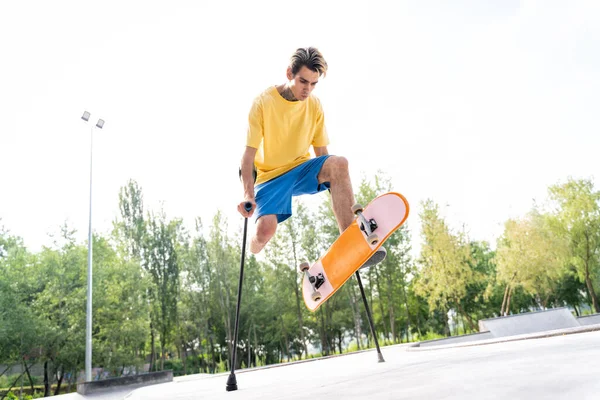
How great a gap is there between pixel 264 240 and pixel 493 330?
12.9m

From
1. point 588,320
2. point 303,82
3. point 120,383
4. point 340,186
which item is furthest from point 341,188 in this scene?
point 588,320

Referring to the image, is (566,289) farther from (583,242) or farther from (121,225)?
(121,225)

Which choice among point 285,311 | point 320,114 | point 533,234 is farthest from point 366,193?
point 320,114

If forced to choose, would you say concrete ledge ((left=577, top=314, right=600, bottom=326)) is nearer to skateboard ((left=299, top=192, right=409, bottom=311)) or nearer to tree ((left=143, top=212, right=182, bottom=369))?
skateboard ((left=299, top=192, right=409, bottom=311))

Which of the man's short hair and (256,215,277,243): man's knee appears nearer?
the man's short hair

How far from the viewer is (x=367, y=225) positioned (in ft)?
11.8

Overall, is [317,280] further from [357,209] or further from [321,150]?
[321,150]

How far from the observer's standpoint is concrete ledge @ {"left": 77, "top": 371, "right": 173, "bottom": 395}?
10477 millimetres

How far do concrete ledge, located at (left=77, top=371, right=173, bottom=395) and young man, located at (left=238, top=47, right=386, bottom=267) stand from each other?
29.7ft

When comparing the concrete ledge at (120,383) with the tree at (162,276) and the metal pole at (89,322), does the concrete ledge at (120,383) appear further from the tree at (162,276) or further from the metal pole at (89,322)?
the tree at (162,276)

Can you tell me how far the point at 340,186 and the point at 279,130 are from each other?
2.82ft

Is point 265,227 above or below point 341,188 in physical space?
below

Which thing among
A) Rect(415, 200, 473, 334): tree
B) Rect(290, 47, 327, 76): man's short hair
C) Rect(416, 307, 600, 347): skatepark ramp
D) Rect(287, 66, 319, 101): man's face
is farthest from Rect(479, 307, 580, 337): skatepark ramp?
Rect(290, 47, 327, 76): man's short hair

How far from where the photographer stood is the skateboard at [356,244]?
3551 mm
